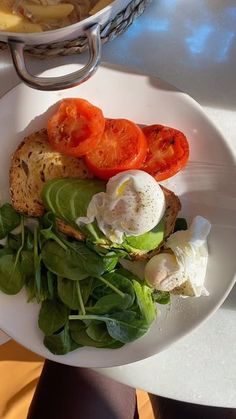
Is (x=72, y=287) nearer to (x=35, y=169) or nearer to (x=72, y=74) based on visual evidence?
(x=35, y=169)

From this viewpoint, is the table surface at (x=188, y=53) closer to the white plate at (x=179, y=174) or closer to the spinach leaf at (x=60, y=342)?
the white plate at (x=179, y=174)

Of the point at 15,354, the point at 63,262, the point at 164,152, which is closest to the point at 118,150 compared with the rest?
the point at 164,152

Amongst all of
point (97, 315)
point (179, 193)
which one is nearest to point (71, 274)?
point (97, 315)

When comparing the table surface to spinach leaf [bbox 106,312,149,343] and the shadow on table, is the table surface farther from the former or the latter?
the shadow on table

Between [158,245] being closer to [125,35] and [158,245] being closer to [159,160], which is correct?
[159,160]

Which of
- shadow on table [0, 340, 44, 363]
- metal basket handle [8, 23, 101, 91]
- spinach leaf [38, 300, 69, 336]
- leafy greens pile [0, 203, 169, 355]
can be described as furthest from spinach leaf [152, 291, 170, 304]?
shadow on table [0, 340, 44, 363]

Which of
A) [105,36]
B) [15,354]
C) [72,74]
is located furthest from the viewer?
[15,354]
